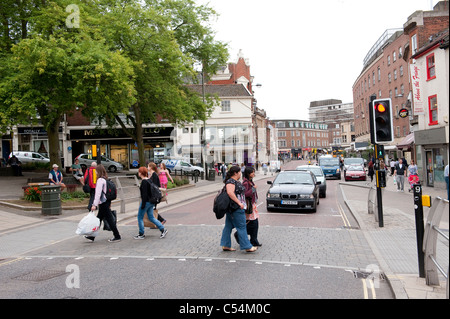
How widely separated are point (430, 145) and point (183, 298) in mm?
23968

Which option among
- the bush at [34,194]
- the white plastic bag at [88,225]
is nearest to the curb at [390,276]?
the white plastic bag at [88,225]

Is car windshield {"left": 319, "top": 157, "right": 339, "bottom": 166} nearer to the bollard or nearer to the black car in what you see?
the black car

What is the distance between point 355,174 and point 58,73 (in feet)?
84.3

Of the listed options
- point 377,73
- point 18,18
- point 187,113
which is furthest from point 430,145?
point 377,73

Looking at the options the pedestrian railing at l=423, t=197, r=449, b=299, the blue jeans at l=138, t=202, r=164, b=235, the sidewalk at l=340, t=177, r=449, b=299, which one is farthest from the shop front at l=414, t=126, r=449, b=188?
the pedestrian railing at l=423, t=197, r=449, b=299

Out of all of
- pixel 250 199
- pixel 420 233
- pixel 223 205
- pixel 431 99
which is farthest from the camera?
pixel 431 99

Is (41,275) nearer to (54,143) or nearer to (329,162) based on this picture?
(54,143)

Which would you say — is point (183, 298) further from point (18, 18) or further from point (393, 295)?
point (18, 18)

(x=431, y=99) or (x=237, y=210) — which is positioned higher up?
(x=431, y=99)

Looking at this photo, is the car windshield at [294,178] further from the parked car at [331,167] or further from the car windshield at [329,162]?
the car windshield at [329,162]

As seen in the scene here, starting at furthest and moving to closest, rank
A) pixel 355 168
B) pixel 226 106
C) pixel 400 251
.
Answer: pixel 226 106 → pixel 355 168 → pixel 400 251

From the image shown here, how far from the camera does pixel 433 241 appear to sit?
17.3 ft

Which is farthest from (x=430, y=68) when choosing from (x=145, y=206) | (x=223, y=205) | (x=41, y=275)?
(x=41, y=275)

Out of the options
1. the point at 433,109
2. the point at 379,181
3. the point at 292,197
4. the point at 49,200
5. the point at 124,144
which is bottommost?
the point at 292,197
